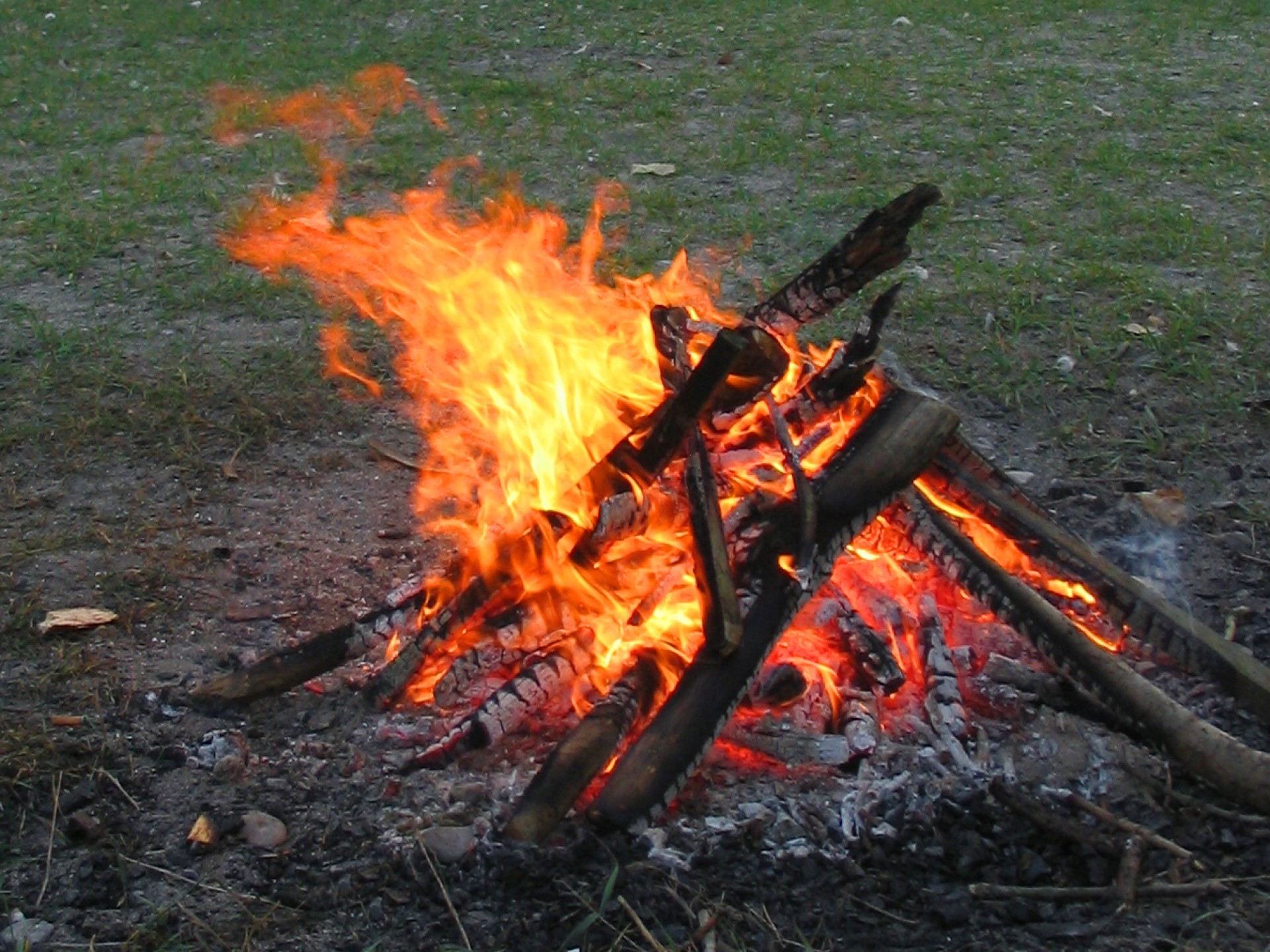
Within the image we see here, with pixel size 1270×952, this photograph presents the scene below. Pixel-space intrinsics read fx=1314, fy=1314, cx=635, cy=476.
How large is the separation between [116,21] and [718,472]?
824cm

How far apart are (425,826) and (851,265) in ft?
4.58

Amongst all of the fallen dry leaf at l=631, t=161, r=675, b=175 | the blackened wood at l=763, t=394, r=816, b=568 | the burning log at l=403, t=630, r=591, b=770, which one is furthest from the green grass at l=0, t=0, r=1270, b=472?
the burning log at l=403, t=630, r=591, b=770

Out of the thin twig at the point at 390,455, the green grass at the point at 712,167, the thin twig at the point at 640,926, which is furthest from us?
the green grass at the point at 712,167

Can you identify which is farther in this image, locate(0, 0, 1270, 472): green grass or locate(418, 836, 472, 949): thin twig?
locate(0, 0, 1270, 472): green grass

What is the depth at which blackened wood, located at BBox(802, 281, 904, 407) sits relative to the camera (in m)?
2.82

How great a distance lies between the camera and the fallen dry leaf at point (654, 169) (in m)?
6.36

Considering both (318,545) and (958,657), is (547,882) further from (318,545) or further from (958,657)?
(318,545)

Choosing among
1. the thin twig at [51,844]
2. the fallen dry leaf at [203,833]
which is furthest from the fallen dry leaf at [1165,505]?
the thin twig at [51,844]

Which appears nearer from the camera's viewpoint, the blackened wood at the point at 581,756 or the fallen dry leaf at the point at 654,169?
the blackened wood at the point at 581,756

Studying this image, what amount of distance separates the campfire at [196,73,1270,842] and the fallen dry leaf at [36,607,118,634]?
1.52 ft

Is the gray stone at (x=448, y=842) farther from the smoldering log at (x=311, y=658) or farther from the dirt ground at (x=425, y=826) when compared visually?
the smoldering log at (x=311, y=658)

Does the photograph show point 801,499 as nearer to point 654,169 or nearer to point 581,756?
point 581,756

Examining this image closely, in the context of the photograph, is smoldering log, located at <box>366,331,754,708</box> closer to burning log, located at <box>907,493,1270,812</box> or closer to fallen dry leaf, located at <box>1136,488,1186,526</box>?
burning log, located at <box>907,493,1270,812</box>

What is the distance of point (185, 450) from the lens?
3963 mm
